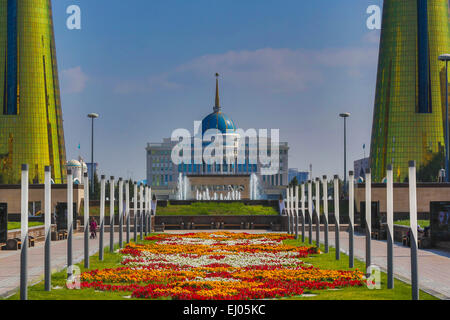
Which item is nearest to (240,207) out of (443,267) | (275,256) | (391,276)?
(275,256)

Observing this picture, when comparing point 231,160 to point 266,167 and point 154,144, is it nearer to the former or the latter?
point 266,167

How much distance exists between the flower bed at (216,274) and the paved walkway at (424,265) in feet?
6.65

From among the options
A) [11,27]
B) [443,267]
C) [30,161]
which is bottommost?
[443,267]

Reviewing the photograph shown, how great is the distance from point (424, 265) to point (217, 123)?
15229 centimetres

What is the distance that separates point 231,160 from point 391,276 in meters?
145

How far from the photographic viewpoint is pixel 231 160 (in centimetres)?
16362

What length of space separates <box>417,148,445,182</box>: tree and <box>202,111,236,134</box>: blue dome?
299ft

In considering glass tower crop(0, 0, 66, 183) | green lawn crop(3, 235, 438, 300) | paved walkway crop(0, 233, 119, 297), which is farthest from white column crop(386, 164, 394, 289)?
glass tower crop(0, 0, 66, 183)

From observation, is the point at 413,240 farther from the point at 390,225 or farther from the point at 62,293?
the point at 62,293

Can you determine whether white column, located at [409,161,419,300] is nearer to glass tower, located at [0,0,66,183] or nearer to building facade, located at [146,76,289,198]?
glass tower, located at [0,0,66,183]

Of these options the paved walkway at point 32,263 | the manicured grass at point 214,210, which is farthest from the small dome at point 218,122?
the paved walkway at point 32,263

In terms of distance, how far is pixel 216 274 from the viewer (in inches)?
842

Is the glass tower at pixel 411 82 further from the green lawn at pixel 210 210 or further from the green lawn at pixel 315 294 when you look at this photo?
the green lawn at pixel 315 294

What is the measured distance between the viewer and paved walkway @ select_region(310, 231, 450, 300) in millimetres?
19203
